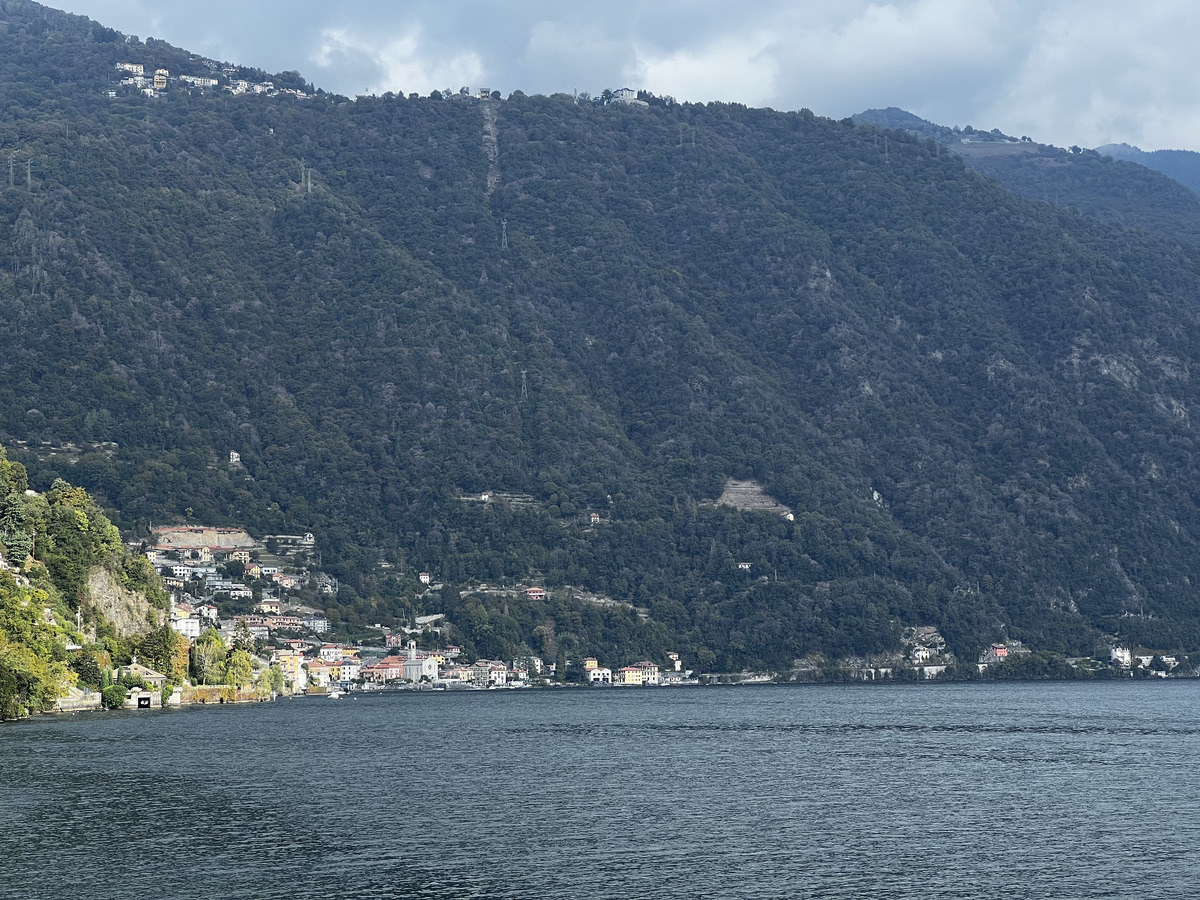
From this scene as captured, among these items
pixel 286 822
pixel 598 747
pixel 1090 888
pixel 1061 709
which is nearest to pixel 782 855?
pixel 1090 888

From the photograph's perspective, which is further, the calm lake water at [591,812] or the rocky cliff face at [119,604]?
the rocky cliff face at [119,604]

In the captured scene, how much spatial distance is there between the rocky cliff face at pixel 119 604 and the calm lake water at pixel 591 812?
20872 millimetres

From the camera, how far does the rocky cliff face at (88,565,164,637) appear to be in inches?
5418

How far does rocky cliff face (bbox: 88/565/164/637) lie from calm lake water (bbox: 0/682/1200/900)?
68.5 feet

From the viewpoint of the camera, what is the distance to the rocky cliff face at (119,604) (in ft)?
452

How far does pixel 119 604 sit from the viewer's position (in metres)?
141

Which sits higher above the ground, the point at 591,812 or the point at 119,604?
the point at 119,604

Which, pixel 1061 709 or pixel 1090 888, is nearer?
pixel 1090 888

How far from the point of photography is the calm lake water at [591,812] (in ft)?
168

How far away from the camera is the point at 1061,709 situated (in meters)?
154

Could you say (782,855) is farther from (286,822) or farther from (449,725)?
(449,725)

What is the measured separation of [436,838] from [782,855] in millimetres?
13198

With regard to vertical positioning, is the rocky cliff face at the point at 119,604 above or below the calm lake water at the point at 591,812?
above

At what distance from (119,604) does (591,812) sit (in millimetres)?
85593
